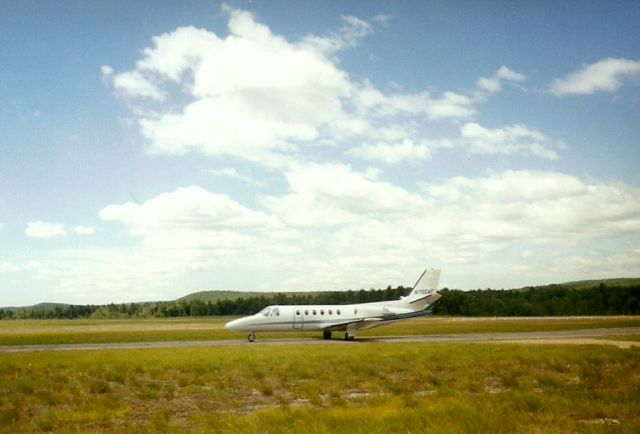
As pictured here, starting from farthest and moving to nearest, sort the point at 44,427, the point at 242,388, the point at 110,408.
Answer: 1. the point at 242,388
2. the point at 110,408
3. the point at 44,427

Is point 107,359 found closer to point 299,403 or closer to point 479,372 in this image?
point 299,403

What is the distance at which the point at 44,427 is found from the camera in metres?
11.9

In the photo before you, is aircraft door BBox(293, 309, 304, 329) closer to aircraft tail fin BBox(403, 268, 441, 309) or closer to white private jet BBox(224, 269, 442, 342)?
white private jet BBox(224, 269, 442, 342)

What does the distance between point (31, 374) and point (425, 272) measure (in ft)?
103

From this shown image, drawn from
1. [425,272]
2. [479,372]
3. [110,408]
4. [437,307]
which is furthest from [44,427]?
[437,307]

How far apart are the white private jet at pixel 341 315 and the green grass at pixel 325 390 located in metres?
10.2

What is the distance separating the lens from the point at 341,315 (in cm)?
4119

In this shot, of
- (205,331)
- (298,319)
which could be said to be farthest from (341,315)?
(205,331)

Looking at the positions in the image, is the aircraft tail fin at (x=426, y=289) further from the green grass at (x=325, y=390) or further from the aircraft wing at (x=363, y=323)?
the green grass at (x=325, y=390)

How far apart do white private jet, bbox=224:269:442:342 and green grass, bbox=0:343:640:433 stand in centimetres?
1023

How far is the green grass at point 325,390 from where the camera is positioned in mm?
11413

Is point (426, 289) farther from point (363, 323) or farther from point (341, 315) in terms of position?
point (341, 315)

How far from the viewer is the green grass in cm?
1141

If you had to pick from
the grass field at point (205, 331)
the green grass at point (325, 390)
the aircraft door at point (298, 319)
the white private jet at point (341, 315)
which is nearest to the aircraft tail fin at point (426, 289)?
the white private jet at point (341, 315)
